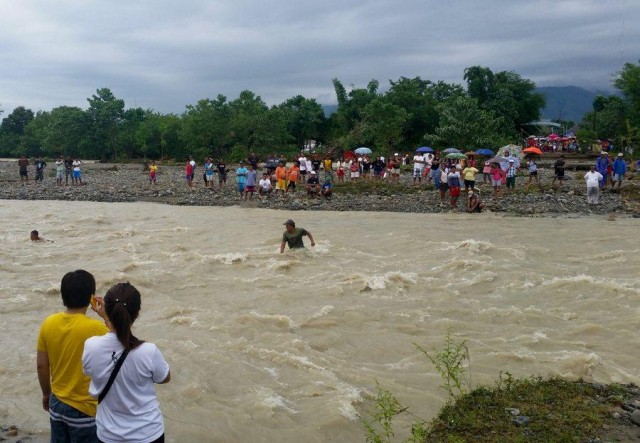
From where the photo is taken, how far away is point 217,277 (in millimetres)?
13195

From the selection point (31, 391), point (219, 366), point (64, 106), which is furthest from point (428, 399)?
point (64, 106)

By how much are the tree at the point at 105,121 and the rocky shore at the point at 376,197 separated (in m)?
34.2

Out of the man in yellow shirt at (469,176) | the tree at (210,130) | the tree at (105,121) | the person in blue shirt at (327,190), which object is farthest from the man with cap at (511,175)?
the tree at (105,121)

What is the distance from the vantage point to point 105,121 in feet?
221

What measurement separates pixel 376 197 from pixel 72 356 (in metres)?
22.2

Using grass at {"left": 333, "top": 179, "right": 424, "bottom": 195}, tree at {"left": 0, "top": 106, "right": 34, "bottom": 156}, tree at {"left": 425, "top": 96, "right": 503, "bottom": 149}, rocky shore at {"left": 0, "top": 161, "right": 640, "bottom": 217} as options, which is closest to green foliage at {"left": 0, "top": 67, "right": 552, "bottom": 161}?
tree at {"left": 425, "top": 96, "right": 503, "bottom": 149}

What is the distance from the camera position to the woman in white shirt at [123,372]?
3607 mm

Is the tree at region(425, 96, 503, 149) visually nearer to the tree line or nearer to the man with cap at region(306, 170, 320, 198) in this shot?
the tree line

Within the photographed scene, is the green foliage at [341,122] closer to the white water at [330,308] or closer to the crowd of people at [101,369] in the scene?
the white water at [330,308]

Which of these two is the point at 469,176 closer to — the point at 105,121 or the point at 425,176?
the point at 425,176

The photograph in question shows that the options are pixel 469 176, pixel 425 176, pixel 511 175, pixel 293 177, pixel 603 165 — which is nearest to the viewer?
pixel 469 176

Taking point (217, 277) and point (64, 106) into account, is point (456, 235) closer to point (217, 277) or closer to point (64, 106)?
point (217, 277)

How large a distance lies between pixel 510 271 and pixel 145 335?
7750 mm

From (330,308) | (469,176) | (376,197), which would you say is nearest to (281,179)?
(376,197)
